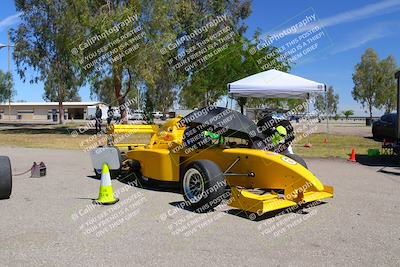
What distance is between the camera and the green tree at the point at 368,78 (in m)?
63.8

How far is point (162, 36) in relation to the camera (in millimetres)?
28109

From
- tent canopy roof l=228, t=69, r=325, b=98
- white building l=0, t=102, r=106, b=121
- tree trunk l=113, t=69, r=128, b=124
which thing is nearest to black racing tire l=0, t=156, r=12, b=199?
tent canopy roof l=228, t=69, r=325, b=98

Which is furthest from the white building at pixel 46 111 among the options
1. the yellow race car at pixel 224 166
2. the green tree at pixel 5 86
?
the yellow race car at pixel 224 166

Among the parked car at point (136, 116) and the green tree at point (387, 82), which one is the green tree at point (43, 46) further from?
the green tree at point (387, 82)

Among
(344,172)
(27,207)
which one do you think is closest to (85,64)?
(344,172)

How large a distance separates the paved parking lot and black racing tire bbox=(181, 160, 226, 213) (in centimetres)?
18

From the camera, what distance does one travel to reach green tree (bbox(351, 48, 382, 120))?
63.8 meters

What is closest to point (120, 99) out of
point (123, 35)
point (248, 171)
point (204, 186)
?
point (123, 35)

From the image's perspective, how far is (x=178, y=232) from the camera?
5.76 metres

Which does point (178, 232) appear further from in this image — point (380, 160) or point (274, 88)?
point (274, 88)

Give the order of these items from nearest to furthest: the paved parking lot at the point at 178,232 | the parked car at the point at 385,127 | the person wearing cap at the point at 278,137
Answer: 1. the paved parking lot at the point at 178,232
2. the person wearing cap at the point at 278,137
3. the parked car at the point at 385,127

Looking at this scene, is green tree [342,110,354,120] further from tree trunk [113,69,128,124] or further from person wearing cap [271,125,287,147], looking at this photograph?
person wearing cap [271,125,287,147]

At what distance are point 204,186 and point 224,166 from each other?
3.17 feet

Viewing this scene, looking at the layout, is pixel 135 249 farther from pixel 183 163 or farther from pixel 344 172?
pixel 344 172
